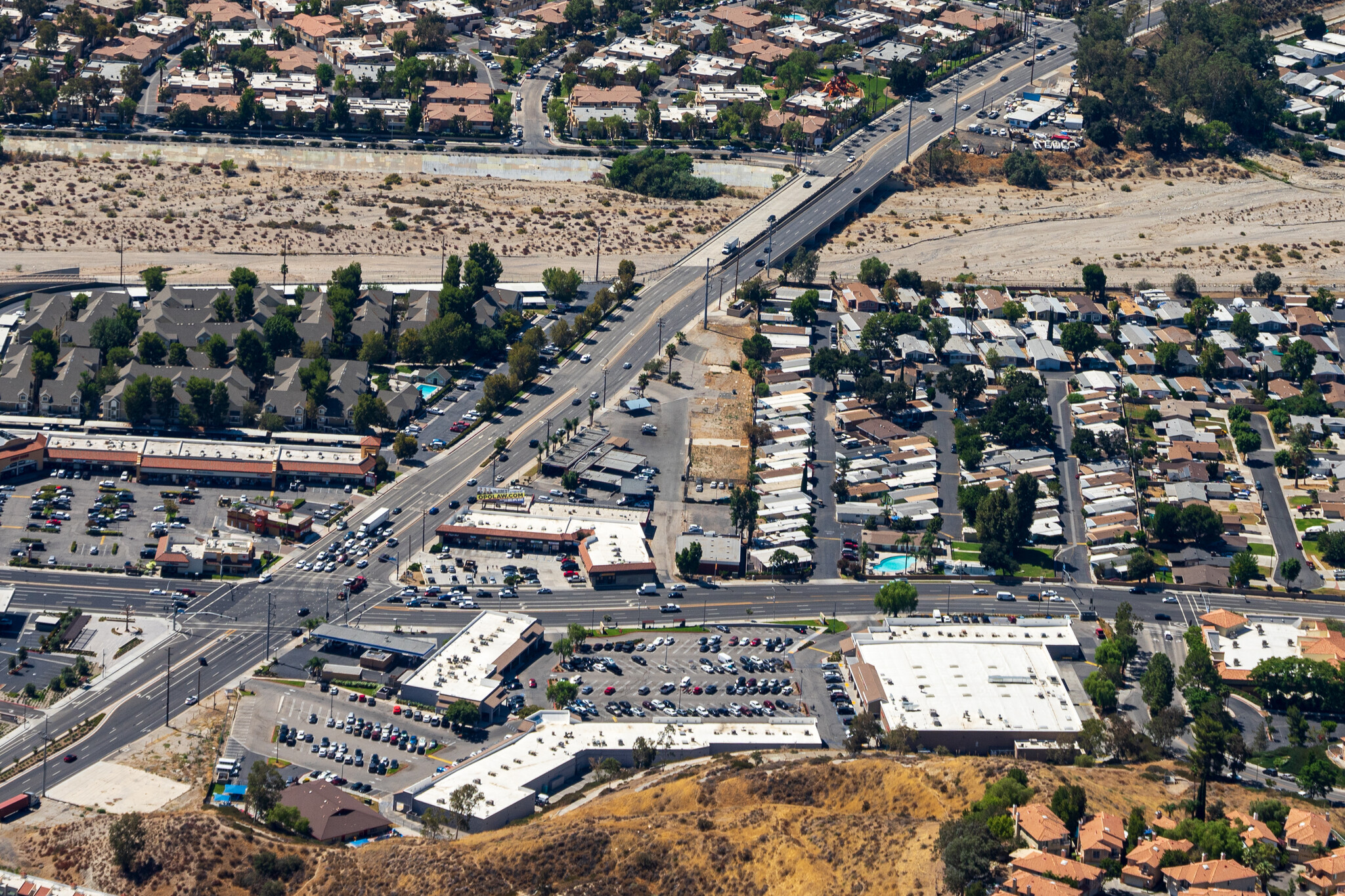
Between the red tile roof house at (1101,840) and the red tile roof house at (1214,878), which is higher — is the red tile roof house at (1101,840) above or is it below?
below

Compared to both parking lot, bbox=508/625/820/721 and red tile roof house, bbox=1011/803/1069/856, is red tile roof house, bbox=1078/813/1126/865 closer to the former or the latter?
red tile roof house, bbox=1011/803/1069/856

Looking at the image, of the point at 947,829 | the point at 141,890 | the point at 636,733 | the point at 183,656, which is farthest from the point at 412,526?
the point at 947,829

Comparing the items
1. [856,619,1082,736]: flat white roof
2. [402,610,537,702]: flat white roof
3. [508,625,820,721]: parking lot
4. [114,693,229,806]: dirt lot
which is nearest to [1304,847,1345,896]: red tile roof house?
[856,619,1082,736]: flat white roof

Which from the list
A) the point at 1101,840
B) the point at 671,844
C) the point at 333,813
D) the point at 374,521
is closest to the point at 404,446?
the point at 374,521

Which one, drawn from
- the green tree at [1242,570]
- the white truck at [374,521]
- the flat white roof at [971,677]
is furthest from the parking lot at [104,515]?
the green tree at [1242,570]

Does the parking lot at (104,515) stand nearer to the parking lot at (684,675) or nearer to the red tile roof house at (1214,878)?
the parking lot at (684,675)

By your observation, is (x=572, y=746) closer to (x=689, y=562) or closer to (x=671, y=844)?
(x=671, y=844)

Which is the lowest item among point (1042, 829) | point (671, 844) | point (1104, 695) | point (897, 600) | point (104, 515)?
point (1104, 695)
